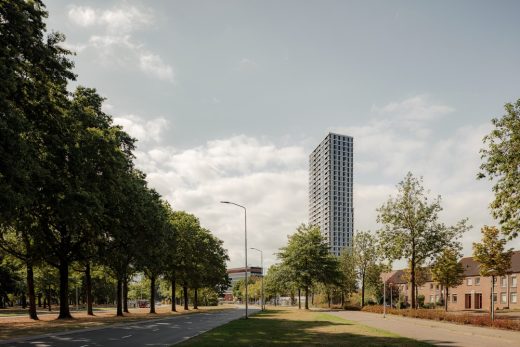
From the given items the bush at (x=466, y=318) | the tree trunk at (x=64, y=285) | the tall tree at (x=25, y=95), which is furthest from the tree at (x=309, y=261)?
the tall tree at (x=25, y=95)

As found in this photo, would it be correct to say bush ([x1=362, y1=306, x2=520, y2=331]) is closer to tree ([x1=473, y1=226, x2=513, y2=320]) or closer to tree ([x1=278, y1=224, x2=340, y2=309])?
tree ([x1=473, y1=226, x2=513, y2=320])

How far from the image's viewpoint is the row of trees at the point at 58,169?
19.9 meters

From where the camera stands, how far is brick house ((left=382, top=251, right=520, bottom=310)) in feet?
239

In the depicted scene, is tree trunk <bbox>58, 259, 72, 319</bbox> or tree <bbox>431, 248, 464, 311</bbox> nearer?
tree trunk <bbox>58, 259, 72, 319</bbox>

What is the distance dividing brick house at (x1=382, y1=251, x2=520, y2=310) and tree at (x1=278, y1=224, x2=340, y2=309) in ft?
39.5

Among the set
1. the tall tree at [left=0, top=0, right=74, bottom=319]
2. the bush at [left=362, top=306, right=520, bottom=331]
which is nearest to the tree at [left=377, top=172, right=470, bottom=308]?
the bush at [left=362, top=306, right=520, bottom=331]

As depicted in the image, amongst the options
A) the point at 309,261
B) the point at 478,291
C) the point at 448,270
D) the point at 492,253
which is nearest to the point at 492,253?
the point at 492,253

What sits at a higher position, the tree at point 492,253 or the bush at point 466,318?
the tree at point 492,253

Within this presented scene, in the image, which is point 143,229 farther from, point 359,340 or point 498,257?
point 498,257

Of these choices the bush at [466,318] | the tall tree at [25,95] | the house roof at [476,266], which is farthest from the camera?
the house roof at [476,266]

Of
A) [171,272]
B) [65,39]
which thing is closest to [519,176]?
[65,39]

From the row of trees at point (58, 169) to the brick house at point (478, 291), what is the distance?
5035 cm

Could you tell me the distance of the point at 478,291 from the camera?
265 ft

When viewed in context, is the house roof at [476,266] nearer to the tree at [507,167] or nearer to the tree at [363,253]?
the tree at [363,253]
